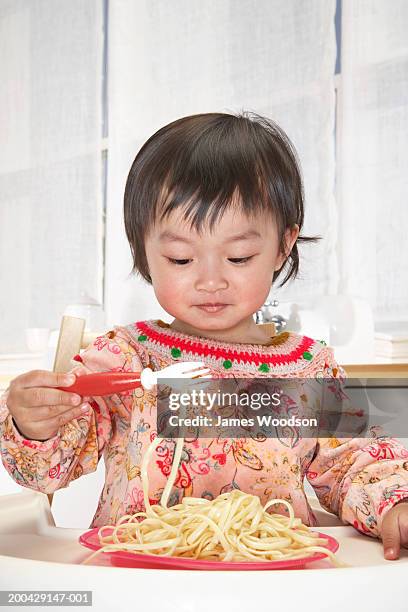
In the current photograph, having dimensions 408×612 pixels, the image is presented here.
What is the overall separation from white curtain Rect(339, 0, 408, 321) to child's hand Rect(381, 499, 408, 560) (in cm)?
129

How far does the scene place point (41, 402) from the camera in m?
0.68

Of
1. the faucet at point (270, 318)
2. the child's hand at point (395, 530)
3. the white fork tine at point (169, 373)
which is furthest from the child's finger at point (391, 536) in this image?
the faucet at point (270, 318)

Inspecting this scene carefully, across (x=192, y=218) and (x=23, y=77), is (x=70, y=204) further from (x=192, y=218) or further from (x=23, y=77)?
(x=192, y=218)

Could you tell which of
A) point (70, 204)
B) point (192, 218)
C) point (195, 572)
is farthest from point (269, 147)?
point (70, 204)

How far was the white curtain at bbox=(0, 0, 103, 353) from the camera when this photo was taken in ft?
9.35

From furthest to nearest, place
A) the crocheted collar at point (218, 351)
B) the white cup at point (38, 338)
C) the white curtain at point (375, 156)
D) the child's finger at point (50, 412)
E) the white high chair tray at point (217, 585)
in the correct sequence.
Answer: the white cup at point (38, 338)
the white curtain at point (375, 156)
the crocheted collar at point (218, 351)
the child's finger at point (50, 412)
the white high chair tray at point (217, 585)

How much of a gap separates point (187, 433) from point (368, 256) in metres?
1.23

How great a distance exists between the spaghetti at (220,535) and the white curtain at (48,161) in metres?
2.20

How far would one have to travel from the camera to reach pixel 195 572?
1.57 feet

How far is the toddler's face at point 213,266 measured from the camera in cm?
85

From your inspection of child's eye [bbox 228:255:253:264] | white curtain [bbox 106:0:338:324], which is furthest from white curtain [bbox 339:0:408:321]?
child's eye [bbox 228:255:253:264]

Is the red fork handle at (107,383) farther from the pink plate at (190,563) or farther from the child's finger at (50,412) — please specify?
the pink plate at (190,563)

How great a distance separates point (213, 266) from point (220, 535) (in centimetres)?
33

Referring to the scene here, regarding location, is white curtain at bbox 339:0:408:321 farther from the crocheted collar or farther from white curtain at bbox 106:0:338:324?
the crocheted collar
